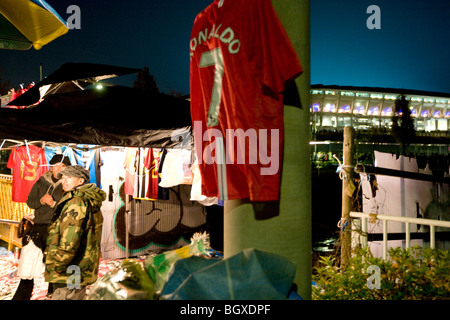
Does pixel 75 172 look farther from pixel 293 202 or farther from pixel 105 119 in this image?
pixel 293 202

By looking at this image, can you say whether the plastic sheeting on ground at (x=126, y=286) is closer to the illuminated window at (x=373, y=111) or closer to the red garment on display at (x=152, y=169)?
the red garment on display at (x=152, y=169)

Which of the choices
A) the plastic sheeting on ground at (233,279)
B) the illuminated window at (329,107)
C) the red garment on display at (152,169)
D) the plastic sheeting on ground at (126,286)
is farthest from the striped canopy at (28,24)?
the illuminated window at (329,107)

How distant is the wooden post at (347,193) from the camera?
15.6ft

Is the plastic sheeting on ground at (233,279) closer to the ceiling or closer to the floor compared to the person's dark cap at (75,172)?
closer to the floor

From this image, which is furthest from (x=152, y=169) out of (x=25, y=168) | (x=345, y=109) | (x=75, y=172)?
(x=345, y=109)

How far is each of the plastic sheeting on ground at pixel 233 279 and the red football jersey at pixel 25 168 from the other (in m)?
6.65

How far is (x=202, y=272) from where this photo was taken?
144cm

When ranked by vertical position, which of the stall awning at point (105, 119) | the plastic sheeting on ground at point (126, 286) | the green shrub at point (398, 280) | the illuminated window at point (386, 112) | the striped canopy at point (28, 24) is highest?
the illuminated window at point (386, 112)

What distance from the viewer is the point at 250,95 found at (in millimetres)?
1975

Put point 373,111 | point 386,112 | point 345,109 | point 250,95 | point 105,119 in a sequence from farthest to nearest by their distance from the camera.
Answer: point 386,112 → point 373,111 → point 345,109 → point 105,119 → point 250,95

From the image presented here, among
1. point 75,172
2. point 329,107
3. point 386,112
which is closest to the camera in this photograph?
point 75,172

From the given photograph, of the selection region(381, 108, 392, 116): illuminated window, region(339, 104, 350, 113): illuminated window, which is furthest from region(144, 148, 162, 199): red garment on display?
region(381, 108, 392, 116): illuminated window

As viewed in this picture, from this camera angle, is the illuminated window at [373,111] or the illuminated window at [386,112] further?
the illuminated window at [386,112]

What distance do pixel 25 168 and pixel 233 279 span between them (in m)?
7.32
